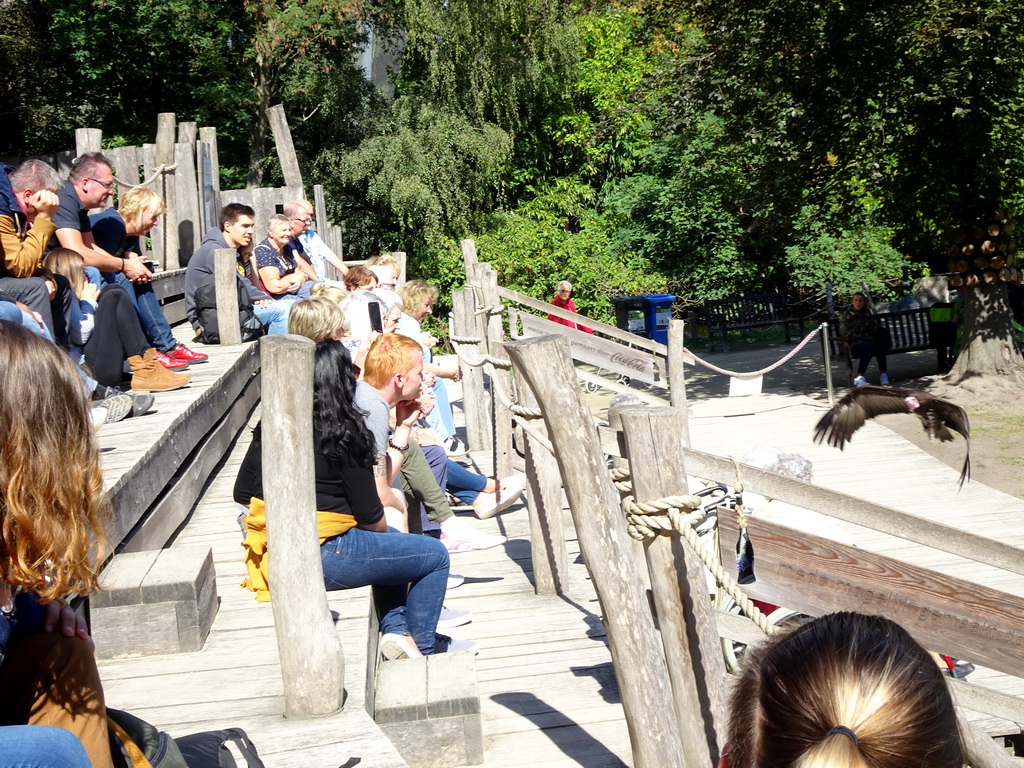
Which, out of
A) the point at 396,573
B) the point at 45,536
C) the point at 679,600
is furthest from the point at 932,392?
the point at 45,536

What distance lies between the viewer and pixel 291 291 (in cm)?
871

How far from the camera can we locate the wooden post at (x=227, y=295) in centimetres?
763

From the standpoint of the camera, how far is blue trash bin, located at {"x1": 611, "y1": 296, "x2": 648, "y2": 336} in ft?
Result: 64.6

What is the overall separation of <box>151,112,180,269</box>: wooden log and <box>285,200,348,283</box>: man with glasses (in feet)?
7.09

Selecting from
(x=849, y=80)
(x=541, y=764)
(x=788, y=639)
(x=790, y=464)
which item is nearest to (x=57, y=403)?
(x=788, y=639)

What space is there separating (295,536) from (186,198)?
31.4ft

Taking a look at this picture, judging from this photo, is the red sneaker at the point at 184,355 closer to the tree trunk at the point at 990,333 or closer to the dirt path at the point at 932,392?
the dirt path at the point at 932,392

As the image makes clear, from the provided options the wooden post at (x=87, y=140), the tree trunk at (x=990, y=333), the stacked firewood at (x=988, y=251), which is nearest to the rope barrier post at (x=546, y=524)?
the wooden post at (x=87, y=140)

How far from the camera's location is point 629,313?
20188 millimetres

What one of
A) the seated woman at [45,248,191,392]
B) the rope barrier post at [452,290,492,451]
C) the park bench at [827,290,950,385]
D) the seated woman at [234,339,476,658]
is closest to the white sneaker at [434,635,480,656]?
the seated woman at [234,339,476,658]

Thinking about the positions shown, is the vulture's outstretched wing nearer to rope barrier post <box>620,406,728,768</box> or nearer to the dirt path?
rope barrier post <box>620,406,728,768</box>

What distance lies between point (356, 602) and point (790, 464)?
227 cm

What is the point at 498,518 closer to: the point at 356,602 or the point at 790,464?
the point at 790,464

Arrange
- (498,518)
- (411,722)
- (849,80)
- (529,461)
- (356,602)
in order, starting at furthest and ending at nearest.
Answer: (849,80) < (498,518) < (529,461) < (356,602) < (411,722)
